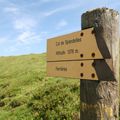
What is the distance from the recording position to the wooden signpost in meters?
5.09

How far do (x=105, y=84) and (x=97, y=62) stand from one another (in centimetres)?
37

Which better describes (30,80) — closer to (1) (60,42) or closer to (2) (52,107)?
(2) (52,107)

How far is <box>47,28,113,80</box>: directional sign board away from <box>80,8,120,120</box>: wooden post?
0.13 m

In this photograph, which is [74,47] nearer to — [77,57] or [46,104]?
[77,57]

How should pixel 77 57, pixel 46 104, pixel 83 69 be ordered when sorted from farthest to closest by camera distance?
pixel 46 104 → pixel 77 57 → pixel 83 69

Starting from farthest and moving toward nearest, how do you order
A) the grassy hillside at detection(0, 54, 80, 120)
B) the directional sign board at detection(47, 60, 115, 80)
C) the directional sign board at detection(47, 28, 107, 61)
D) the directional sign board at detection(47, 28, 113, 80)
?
the grassy hillside at detection(0, 54, 80, 120), the directional sign board at detection(47, 28, 107, 61), the directional sign board at detection(47, 28, 113, 80), the directional sign board at detection(47, 60, 115, 80)

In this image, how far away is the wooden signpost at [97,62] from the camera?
509 centimetres

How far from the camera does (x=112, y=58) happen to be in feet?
16.5

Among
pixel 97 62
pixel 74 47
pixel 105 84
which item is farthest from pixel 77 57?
pixel 105 84

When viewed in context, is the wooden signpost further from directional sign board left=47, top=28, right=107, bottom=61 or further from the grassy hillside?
the grassy hillside

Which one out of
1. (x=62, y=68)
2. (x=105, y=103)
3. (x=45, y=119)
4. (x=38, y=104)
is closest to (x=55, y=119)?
(x=45, y=119)

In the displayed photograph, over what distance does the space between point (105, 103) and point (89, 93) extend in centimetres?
33

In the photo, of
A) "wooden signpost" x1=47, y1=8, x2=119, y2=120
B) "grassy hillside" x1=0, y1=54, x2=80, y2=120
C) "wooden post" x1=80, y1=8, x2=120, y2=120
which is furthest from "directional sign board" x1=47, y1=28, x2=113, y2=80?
"grassy hillside" x1=0, y1=54, x2=80, y2=120

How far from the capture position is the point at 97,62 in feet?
17.1
